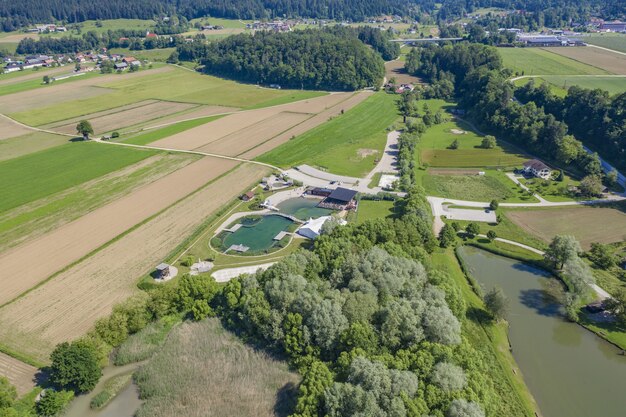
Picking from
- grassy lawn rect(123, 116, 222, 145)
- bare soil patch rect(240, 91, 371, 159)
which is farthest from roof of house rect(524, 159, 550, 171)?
grassy lawn rect(123, 116, 222, 145)

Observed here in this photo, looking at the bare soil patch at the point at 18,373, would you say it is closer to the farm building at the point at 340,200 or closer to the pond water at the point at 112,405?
the pond water at the point at 112,405

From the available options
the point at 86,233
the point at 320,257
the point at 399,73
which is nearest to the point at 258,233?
the point at 320,257

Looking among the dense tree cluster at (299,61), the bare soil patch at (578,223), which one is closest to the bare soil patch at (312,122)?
the dense tree cluster at (299,61)

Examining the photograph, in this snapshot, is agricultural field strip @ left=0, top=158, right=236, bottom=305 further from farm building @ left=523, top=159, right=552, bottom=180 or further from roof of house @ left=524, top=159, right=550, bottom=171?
roof of house @ left=524, top=159, right=550, bottom=171

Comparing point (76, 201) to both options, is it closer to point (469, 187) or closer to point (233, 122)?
point (233, 122)

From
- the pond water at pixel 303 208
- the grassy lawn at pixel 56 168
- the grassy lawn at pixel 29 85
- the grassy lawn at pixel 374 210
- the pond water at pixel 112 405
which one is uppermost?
the grassy lawn at pixel 29 85

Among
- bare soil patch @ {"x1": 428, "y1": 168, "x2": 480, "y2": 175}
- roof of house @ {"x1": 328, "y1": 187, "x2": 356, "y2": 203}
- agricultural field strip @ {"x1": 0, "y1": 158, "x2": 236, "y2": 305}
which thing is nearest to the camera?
agricultural field strip @ {"x1": 0, "y1": 158, "x2": 236, "y2": 305}
